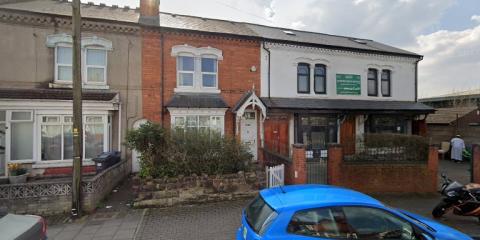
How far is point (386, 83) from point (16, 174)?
19533 millimetres

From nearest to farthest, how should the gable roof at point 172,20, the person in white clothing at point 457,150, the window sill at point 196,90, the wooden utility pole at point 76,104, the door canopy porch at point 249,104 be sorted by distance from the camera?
the wooden utility pole at point 76,104
the gable roof at point 172,20
the door canopy porch at point 249,104
the window sill at point 196,90
the person in white clothing at point 457,150

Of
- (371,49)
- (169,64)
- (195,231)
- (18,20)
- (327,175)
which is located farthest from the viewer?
(371,49)

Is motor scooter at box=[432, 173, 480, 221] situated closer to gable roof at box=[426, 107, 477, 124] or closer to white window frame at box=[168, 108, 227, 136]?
white window frame at box=[168, 108, 227, 136]

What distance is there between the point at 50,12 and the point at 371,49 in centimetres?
1700

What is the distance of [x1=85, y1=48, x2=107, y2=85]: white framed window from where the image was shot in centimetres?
1160

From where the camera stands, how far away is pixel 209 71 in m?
13.3

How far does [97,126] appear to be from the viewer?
37.4ft

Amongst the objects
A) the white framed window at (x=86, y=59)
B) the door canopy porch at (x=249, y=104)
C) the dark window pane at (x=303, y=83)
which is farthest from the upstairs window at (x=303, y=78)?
the white framed window at (x=86, y=59)

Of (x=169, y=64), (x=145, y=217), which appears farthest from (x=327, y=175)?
(x=169, y=64)

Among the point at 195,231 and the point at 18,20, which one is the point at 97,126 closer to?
the point at 18,20

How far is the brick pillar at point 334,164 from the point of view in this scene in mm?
9172

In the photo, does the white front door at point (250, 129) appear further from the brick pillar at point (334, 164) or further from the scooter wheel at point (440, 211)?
the scooter wheel at point (440, 211)

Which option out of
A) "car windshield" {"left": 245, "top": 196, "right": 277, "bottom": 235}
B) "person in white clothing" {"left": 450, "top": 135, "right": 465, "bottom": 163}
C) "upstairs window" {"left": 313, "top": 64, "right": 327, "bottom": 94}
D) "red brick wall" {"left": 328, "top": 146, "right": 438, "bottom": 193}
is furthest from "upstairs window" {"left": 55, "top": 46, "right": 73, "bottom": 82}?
"person in white clothing" {"left": 450, "top": 135, "right": 465, "bottom": 163}

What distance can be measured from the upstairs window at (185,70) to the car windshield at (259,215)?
965 centimetres
